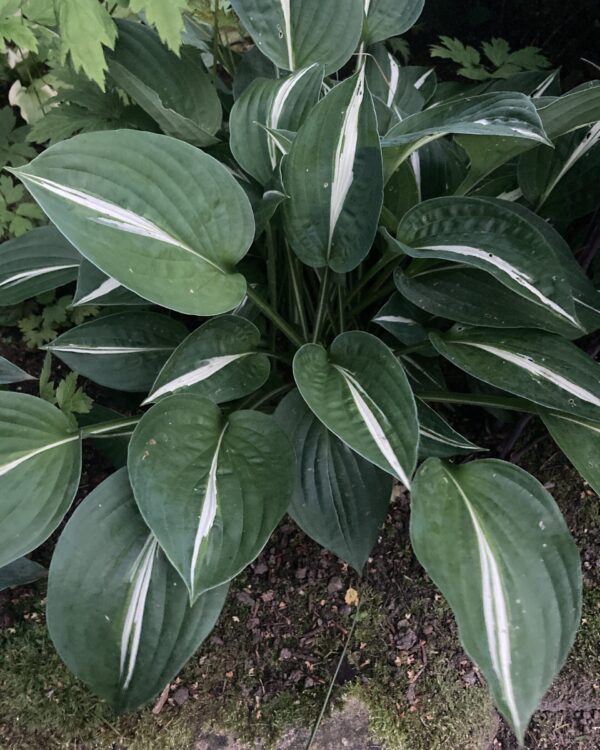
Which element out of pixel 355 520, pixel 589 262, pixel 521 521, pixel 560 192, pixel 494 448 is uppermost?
pixel 560 192

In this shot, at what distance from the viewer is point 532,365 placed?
41.2 inches

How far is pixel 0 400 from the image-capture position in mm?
978

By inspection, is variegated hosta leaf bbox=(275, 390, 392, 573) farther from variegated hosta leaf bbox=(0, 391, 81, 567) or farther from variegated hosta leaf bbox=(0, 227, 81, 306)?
variegated hosta leaf bbox=(0, 227, 81, 306)

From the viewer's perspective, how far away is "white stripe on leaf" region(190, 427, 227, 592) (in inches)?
34.2

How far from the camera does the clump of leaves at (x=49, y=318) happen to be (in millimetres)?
1448

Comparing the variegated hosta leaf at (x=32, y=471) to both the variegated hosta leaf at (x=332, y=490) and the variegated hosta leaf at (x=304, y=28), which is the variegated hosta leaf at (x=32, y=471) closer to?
the variegated hosta leaf at (x=332, y=490)

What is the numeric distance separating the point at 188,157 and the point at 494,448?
3.22ft

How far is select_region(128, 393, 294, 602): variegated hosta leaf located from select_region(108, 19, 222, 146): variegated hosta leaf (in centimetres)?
57

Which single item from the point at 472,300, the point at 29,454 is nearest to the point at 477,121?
the point at 472,300

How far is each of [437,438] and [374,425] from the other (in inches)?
11.2

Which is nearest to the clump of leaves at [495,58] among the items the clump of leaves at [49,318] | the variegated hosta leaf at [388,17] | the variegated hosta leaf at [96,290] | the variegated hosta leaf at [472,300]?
the variegated hosta leaf at [388,17]

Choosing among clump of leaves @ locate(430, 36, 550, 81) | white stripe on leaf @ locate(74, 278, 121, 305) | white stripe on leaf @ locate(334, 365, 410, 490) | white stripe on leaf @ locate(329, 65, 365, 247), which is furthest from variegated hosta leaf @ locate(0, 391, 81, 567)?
clump of leaves @ locate(430, 36, 550, 81)

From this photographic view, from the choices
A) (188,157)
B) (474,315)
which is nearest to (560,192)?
(474,315)

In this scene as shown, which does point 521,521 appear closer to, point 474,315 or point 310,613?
point 474,315
